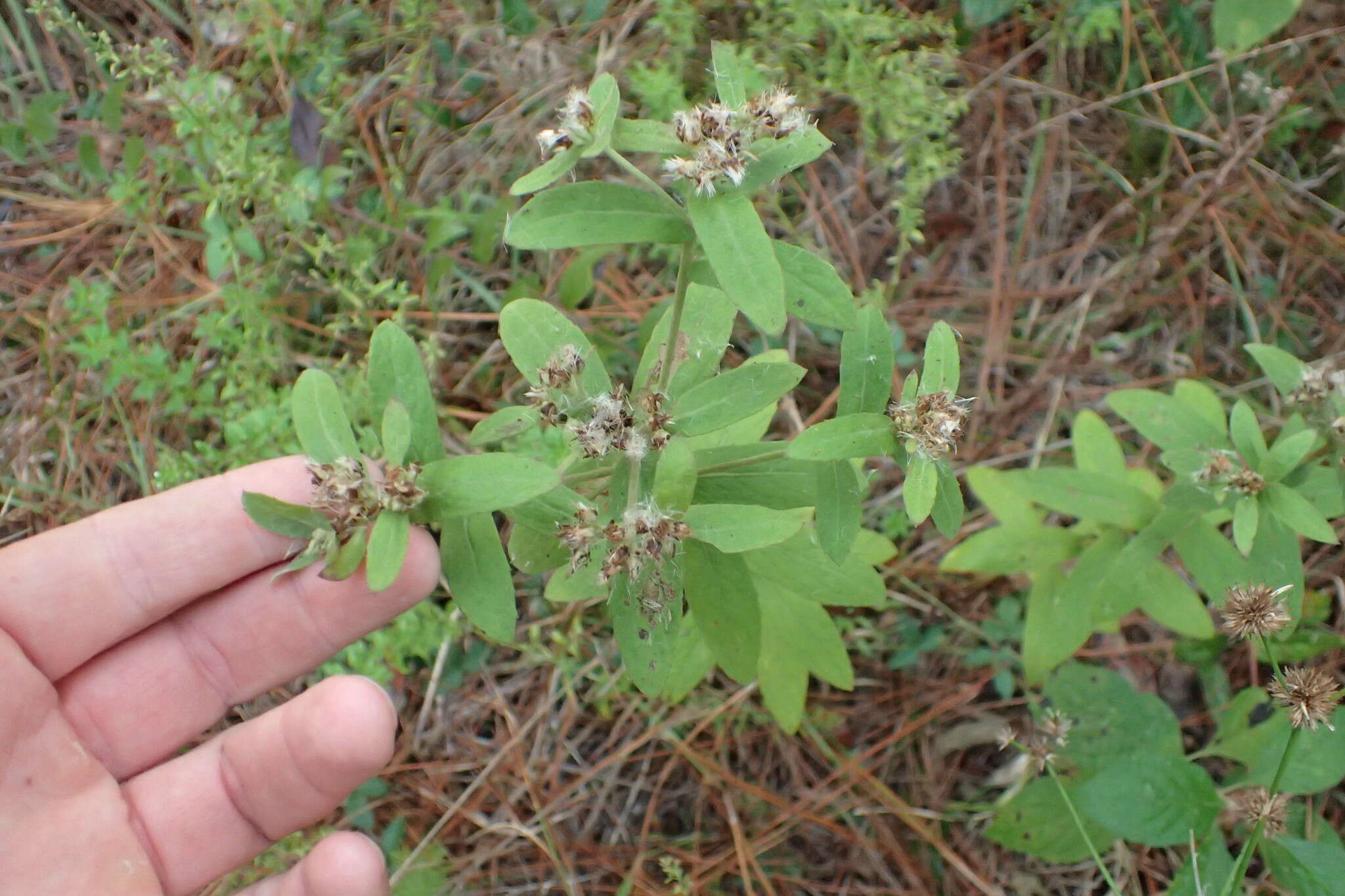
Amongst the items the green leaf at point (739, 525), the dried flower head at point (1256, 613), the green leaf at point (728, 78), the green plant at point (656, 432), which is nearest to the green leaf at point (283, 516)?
the green plant at point (656, 432)

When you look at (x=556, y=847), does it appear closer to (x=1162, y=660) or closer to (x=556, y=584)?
(x=556, y=584)

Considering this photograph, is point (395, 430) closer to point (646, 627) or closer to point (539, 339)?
point (539, 339)

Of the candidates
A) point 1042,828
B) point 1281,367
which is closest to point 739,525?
point 1281,367

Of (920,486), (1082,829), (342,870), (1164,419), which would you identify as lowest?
(1082,829)

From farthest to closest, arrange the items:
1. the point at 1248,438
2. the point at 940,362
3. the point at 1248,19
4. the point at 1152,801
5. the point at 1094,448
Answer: the point at 1248,19 → the point at 1094,448 → the point at 1152,801 → the point at 1248,438 → the point at 940,362

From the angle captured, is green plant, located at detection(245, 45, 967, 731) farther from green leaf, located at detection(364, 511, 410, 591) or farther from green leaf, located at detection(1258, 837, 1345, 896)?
green leaf, located at detection(1258, 837, 1345, 896)

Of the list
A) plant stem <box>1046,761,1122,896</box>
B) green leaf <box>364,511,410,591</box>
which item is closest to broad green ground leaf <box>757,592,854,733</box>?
plant stem <box>1046,761,1122,896</box>
